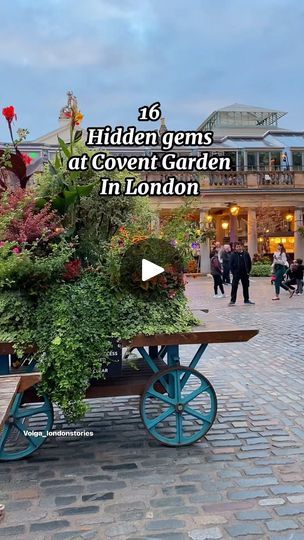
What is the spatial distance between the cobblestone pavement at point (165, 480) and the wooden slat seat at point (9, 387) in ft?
2.54

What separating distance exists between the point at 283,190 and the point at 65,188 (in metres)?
30.9

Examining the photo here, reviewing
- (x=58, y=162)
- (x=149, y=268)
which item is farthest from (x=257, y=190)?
(x=149, y=268)

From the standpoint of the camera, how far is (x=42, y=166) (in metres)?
4.34

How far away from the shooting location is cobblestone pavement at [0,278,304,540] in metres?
2.78

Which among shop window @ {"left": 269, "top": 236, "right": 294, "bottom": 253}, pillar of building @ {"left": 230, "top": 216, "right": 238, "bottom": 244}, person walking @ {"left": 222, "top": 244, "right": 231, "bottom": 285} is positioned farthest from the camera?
shop window @ {"left": 269, "top": 236, "right": 294, "bottom": 253}

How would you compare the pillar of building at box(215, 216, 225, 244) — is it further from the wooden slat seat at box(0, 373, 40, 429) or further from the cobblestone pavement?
the wooden slat seat at box(0, 373, 40, 429)

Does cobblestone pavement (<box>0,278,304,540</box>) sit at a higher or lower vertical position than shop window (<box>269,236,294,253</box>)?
lower

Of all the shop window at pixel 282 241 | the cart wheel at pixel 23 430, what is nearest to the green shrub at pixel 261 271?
the shop window at pixel 282 241

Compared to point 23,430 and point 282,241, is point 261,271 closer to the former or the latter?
point 282,241

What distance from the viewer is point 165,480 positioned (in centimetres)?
334

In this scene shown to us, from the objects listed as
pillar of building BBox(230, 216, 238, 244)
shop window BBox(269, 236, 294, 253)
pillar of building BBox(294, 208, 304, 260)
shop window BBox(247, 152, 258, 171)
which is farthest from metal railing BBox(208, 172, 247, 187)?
shop window BBox(269, 236, 294, 253)

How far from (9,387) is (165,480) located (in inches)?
51.0

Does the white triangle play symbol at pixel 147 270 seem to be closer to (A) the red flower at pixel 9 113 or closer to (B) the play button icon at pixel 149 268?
(B) the play button icon at pixel 149 268

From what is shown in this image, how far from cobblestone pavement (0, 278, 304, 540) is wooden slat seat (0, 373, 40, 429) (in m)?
0.77
